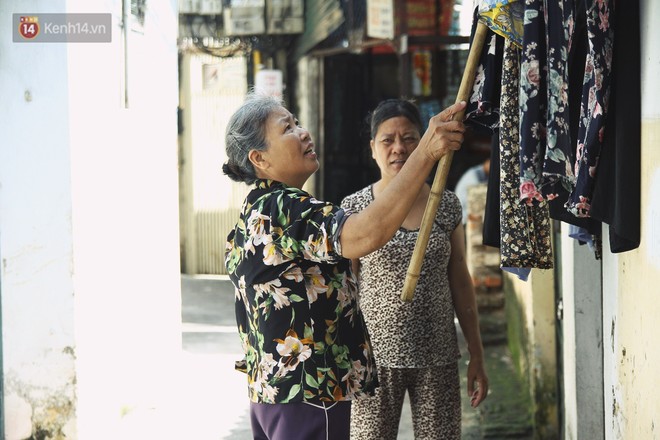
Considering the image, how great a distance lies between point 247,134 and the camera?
3.08 meters

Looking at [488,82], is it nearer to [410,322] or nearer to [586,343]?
[410,322]

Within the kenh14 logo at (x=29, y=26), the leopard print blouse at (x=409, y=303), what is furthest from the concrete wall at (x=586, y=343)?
the kenh14 logo at (x=29, y=26)

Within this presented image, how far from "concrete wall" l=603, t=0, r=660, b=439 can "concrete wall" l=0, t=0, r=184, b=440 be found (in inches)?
123

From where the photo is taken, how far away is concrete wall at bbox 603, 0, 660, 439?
2447 millimetres

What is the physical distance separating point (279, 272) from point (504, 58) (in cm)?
94

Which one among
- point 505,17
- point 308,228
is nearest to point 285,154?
point 308,228

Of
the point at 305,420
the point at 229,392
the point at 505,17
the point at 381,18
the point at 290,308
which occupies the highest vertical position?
the point at 381,18

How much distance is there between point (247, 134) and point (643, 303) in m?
1.33

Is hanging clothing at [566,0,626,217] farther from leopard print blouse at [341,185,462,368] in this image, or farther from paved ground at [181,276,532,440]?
paved ground at [181,276,532,440]

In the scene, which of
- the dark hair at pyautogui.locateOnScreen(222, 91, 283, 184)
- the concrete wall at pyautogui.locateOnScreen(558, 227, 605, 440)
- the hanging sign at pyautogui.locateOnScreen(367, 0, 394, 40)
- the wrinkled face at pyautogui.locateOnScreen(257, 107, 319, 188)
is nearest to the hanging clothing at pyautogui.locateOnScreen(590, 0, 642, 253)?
the wrinkled face at pyautogui.locateOnScreen(257, 107, 319, 188)

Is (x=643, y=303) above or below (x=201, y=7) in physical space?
below

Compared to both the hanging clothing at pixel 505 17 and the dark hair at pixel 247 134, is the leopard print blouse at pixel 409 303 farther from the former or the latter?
the hanging clothing at pixel 505 17

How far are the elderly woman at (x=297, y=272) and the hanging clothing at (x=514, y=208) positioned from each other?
15cm

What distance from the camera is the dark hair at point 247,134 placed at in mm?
3068
